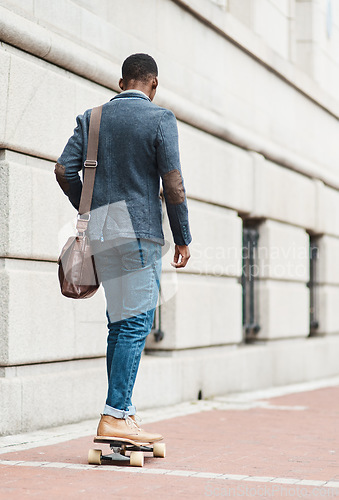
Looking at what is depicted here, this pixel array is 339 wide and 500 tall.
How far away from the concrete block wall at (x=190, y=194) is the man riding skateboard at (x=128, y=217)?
52.1 inches

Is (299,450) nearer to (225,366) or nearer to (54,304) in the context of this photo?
(54,304)

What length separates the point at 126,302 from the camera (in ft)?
15.4

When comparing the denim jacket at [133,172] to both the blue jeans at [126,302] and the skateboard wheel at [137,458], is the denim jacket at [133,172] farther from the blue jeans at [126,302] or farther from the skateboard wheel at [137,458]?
the skateboard wheel at [137,458]

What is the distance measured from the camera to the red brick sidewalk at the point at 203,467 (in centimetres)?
407

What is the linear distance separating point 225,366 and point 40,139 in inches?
149

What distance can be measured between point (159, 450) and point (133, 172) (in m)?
1.45

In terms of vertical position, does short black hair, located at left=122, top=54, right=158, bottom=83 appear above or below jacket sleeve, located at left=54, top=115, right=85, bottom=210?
above

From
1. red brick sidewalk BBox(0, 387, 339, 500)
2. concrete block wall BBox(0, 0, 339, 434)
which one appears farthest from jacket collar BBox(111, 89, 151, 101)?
red brick sidewalk BBox(0, 387, 339, 500)

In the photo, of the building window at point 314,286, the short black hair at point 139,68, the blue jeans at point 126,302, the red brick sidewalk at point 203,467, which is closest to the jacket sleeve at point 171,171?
the blue jeans at point 126,302

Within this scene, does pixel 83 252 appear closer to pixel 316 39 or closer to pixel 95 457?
pixel 95 457

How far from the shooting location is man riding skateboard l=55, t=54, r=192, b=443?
464 centimetres

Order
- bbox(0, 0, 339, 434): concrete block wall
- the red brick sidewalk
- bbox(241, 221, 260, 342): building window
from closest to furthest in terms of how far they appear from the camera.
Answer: the red brick sidewalk
bbox(0, 0, 339, 434): concrete block wall
bbox(241, 221, 260, 342): building window

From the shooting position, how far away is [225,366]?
9.23 meters

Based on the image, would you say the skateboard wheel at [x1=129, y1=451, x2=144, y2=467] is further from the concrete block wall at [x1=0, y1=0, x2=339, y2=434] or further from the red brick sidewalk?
the concrete block wall at [x1=0, y1=0, x2=339, y2=434]
